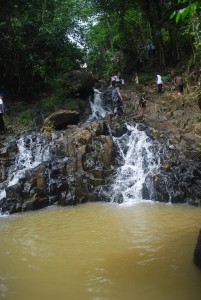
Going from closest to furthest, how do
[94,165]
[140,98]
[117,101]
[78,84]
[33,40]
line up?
1. [94,165]
2. [117,101]
3. [140,98]
4. [78,84]
5. [33,40]

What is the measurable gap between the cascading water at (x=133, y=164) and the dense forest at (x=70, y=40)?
8127mm

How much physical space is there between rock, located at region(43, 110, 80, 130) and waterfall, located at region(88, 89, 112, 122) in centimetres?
176

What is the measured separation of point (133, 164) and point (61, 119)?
524cm

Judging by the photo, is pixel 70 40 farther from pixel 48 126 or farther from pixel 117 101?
pixel 48 126

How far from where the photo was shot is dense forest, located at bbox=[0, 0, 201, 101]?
21047 millimetres

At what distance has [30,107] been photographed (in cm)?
2066

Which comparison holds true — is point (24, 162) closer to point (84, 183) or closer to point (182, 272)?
point (84, 183)

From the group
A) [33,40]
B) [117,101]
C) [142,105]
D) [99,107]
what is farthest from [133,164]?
[33,40]

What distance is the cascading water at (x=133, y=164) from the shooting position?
12219mm

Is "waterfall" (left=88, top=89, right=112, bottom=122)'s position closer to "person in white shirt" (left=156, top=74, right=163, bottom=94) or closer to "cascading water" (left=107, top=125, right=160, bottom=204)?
"person in white shirt" (left=156, top=74, right=163, bottom=94)

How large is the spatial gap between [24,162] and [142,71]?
48.3 ft

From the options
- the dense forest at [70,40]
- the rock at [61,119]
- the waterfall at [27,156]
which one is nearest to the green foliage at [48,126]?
the rock at [61,119]

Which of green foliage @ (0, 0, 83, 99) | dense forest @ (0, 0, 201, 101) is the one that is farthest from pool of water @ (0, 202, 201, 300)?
green foliage @ (0, 0, 83, 99)

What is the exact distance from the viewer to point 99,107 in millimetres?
20281
